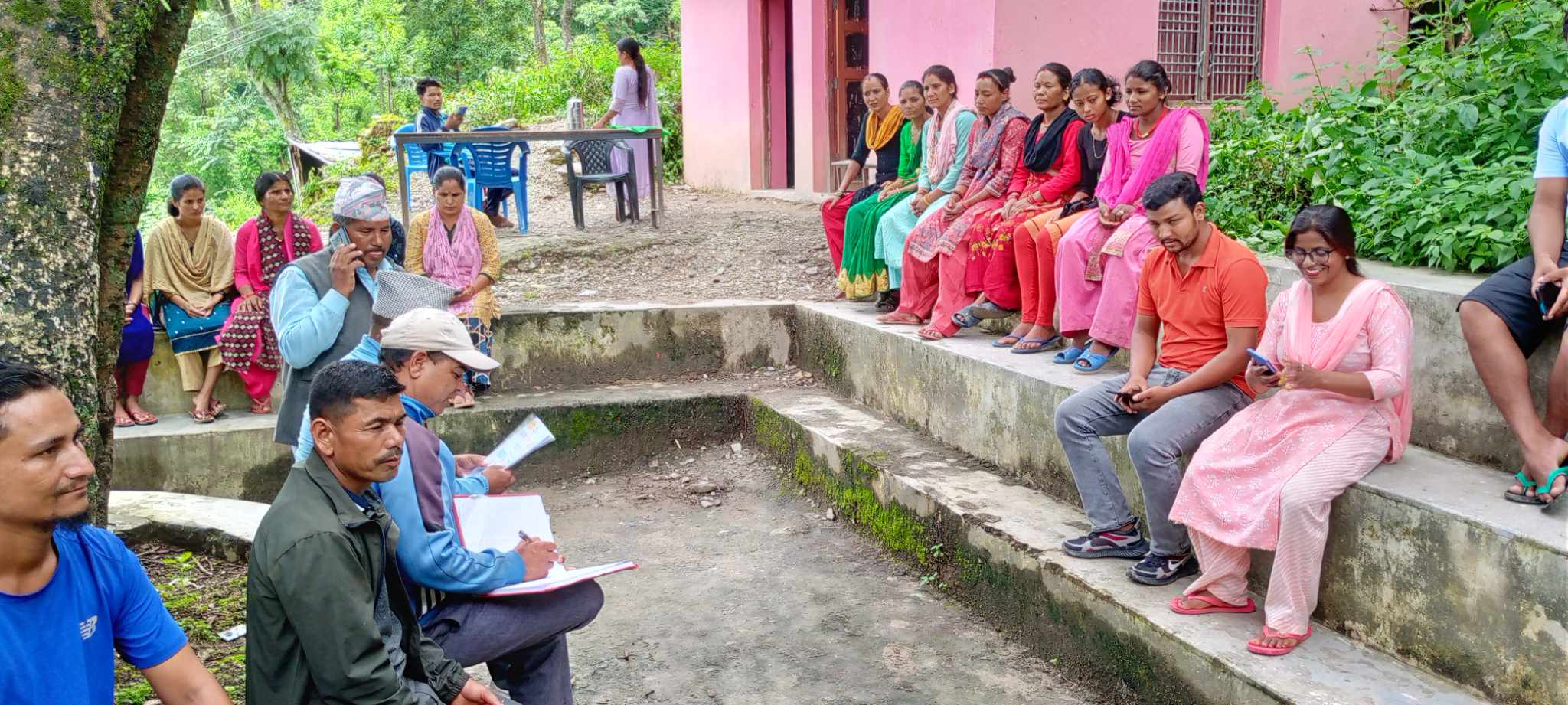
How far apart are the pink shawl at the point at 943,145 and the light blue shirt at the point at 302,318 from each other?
3.47 meters

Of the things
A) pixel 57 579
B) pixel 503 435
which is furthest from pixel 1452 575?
pixel 503 435

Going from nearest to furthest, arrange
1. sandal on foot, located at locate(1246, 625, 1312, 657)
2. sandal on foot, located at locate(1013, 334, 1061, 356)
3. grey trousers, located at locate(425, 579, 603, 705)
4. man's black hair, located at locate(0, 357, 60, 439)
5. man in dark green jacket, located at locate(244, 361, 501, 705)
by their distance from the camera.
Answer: man's black hair, located at locate(0, 357, 60, 439) → man in dark green jacket, located at locate(244, 361, 501, 705) → grey trousers, located at locate(425, 579, 603, 705) → sandal on foot, located at locate(1246, 625, 1312, 657) → sandal on foot, located at locate(1013, 334, 1061, 356)

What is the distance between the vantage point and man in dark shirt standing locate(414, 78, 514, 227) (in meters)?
9.41

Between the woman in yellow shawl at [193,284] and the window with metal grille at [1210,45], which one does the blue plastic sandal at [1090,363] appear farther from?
the woman in yellow shawl at [193,284]

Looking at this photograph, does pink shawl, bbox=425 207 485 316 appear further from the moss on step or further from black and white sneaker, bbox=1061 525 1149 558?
black and white sneaker, bbox=1061 525 1149 558

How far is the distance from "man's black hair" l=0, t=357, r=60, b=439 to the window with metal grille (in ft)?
26.1

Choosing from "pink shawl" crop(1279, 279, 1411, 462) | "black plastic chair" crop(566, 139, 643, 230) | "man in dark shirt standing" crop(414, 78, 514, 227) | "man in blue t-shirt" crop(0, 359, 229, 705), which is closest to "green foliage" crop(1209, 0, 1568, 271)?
"pink shawl" crop(1279, 279, 1411, 462)

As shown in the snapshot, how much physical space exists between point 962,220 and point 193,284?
13.3ft

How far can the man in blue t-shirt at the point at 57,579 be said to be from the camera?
6.10 feet

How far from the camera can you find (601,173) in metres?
9.64

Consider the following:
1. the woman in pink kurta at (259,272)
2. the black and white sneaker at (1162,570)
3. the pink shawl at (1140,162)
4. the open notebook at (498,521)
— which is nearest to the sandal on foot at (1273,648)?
the black and white sneaker at (1162,570)

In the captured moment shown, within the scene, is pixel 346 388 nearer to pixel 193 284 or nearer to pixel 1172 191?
pixel 1172 191

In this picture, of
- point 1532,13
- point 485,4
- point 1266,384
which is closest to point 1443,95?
point 1532,13

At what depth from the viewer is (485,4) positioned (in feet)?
74.0
